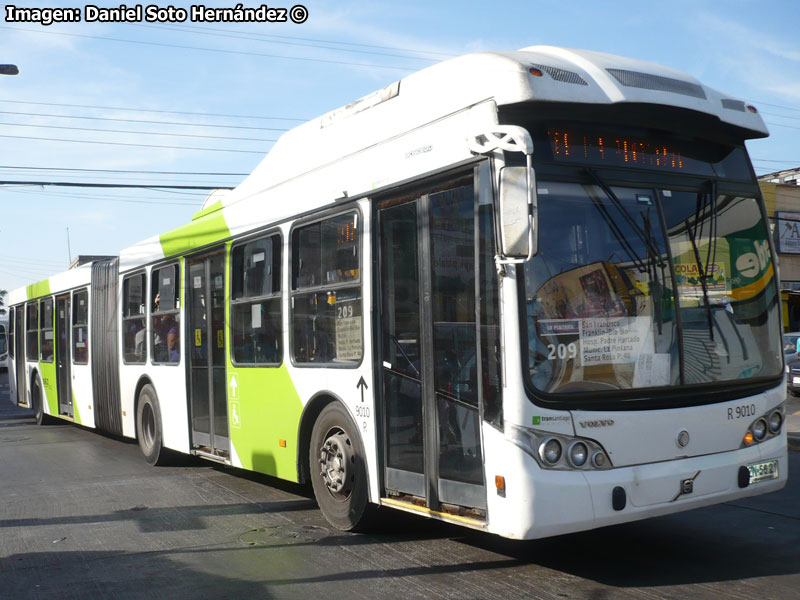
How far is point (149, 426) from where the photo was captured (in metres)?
11.8

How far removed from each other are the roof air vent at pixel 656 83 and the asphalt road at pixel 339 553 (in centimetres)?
317

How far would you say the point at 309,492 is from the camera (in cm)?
927

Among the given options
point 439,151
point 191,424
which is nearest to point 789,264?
point 191,424

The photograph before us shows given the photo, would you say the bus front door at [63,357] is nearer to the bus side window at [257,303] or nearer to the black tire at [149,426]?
the black tire at [149,426]

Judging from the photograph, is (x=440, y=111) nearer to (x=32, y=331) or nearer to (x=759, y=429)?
(x=759, y=429)

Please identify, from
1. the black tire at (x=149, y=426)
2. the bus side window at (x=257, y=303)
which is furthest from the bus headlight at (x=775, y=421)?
the black tire at (x=149, y=426)

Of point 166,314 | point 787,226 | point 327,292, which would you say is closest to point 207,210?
point 166,314

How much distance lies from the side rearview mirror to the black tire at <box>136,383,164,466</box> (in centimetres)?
748

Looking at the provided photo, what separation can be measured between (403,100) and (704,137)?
86.2 inches

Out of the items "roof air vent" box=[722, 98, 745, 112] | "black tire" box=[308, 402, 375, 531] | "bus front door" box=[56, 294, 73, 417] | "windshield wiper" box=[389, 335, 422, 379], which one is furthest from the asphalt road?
"bus front door" box=[56, 294, 73, 417]

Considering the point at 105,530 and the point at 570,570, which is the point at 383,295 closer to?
the point at 570,570

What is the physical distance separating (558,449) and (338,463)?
96.9 inches

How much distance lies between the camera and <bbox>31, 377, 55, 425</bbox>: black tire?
59.6 feet

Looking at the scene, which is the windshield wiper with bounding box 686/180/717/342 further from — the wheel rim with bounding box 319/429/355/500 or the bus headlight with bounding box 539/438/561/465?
the wheel rim with bounding box 319/429/355/500
